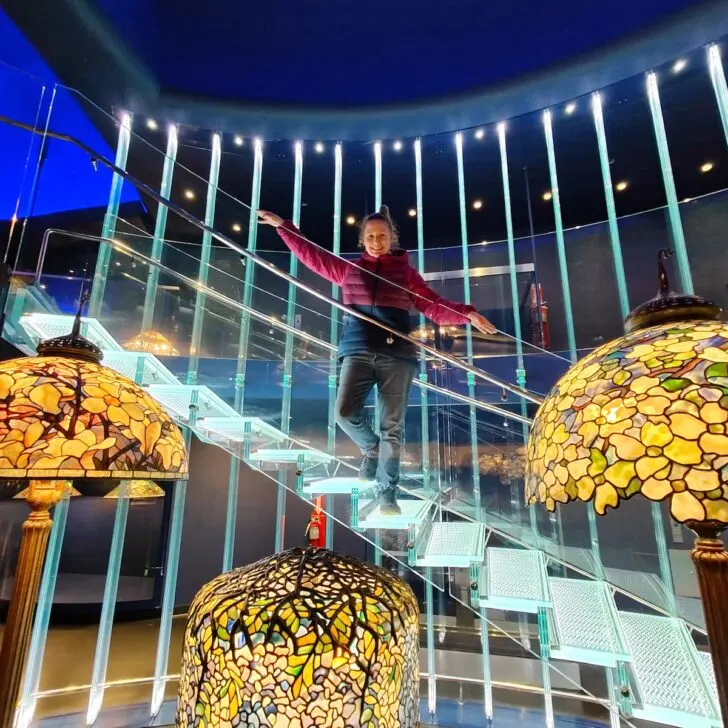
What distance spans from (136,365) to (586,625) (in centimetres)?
313

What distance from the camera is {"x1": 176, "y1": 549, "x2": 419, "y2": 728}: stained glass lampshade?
1.84 feet

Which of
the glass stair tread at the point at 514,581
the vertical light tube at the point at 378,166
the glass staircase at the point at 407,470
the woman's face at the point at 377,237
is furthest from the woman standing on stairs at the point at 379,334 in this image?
the vertical light tube at the point at 378,166

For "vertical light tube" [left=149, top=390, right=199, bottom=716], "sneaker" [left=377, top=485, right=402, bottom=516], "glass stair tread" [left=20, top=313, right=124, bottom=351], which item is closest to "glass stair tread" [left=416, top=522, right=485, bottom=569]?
"sneaker" [left=377, top=485, right=402, bottom=516]

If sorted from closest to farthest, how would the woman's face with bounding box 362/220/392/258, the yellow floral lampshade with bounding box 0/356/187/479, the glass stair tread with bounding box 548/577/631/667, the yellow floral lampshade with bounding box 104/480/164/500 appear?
the yellow floral lampshade with bounding box 0/356/187/479, the glass stair tread with bounding box 548/577/631/667, the woman's face with bounding box 362/220/392/258, the yellow floral lampshade with bounding box 104/480/164/500

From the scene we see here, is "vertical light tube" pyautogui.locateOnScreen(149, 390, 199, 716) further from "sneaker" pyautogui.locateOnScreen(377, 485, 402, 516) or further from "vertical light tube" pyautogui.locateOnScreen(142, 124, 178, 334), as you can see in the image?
"sneaker" pyautogui.locateOnScreen(377, 485, 402, 516)

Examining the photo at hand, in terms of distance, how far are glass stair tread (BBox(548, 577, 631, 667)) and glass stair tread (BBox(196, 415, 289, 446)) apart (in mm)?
1911

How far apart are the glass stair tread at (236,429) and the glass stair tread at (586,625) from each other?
1911mm

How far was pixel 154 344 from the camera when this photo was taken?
11.3 ft

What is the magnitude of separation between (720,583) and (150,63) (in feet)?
16.6

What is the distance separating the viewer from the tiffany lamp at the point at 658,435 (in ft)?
1.49

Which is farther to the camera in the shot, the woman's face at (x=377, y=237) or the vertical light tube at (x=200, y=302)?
the vertical light tube at (x=200, y=302)

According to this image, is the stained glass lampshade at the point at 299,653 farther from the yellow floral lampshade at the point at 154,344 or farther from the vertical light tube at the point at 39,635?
the yellow floral lampshade at the point at 154,344

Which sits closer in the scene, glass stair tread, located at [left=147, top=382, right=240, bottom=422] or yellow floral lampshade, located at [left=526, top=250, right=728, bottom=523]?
yellow floral lampshade, located at [left=526, top=250, right=728, bottom=523]

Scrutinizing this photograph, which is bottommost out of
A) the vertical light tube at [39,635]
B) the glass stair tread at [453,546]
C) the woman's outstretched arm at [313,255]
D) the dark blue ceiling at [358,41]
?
the vertical light tube at [39,635]
